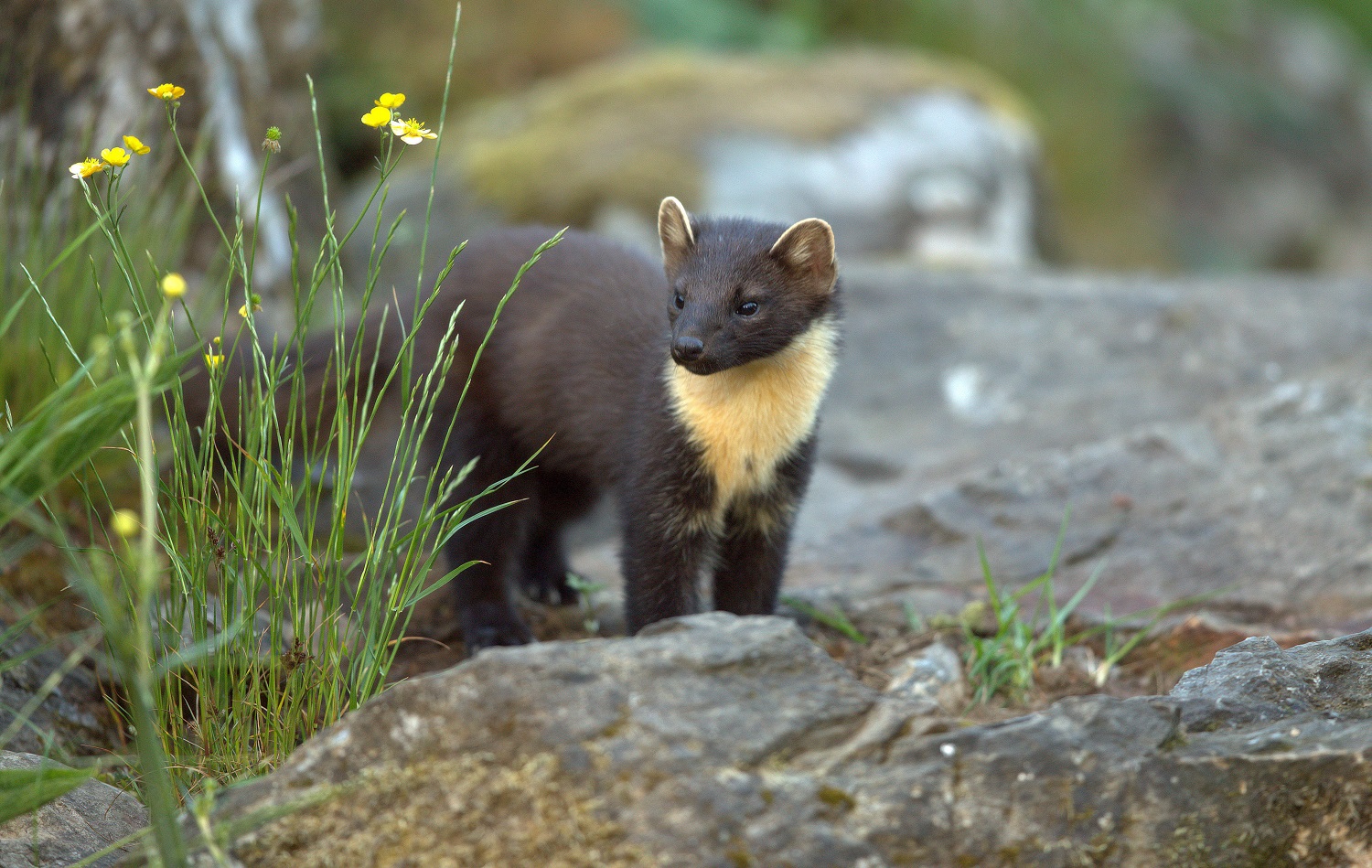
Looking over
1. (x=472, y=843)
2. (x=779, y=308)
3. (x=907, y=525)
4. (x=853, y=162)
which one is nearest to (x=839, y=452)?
(x=907, y=525)

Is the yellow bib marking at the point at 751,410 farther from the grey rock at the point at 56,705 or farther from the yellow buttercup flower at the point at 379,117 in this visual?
the grey rock at the point at 56,705

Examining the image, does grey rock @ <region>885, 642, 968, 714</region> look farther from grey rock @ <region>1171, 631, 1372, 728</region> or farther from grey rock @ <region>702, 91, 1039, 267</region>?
grey rock @ <region>702, 91, 1039, 267</region>

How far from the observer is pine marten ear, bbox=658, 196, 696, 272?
14.9ft

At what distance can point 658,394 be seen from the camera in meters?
4.65

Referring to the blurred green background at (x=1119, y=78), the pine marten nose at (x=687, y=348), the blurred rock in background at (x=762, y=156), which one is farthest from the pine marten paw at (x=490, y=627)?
the blurred green background at (x=1119, y=78)

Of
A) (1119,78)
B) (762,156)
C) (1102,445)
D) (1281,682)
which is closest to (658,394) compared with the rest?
(1281,682)

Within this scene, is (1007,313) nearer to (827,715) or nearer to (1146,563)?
(1146,563)

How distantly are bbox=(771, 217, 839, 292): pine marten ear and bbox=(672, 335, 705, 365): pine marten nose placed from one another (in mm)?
503

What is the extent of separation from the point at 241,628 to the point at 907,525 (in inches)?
145

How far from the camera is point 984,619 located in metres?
4.97

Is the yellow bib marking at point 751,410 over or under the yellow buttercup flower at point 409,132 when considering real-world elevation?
under

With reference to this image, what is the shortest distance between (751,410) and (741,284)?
0.44m

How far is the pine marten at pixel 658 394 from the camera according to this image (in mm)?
4457

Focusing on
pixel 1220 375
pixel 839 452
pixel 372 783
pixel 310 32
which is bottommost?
pixel 839 452
